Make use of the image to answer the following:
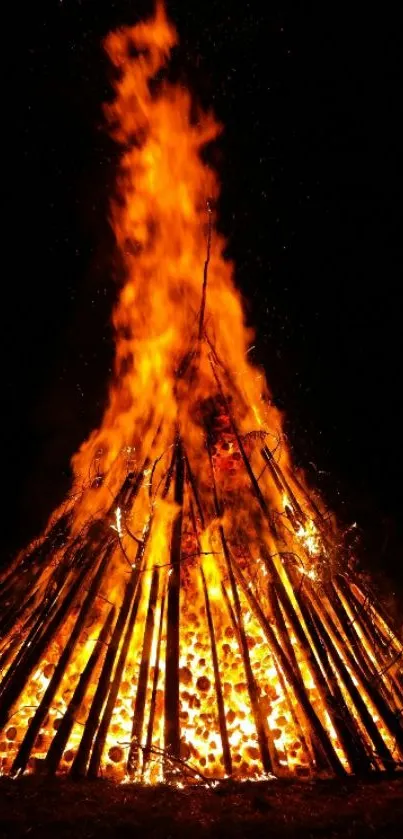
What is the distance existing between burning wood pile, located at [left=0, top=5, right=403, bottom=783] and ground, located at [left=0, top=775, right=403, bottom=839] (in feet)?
0.52

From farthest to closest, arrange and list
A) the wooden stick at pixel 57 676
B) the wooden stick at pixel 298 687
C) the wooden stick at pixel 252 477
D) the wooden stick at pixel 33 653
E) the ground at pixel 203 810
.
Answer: the wooden stick at pixel 252 477 → the wooden stick at pixel 33 653 → the wooden stick at pixel 57 676 → the wooden stick at pixel 298 687 → the ground at pixel 203 810

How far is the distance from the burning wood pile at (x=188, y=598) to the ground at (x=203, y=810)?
0.16 meters

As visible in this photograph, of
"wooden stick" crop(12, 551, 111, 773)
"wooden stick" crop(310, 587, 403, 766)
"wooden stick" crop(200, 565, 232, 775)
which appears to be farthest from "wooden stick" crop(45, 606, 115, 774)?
Answer: "wooden stick" crop(310, 587, 403, 766)

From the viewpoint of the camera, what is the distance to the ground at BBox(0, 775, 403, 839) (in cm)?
222

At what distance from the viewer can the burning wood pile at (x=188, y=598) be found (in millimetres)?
2957

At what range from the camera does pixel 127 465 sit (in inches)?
184

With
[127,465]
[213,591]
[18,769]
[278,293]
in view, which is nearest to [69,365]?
[278,293]

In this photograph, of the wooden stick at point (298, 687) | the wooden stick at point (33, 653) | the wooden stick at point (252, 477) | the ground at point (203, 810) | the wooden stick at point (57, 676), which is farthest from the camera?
the wooden stick at point (252, 477)

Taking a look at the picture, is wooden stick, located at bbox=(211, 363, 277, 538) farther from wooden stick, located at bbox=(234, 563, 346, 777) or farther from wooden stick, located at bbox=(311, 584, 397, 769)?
wooden stick, located at bbox=(311, 584, 397, 769)

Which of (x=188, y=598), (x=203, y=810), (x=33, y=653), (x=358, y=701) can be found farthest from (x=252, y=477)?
(x=203, y=810)

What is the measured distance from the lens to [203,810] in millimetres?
2402

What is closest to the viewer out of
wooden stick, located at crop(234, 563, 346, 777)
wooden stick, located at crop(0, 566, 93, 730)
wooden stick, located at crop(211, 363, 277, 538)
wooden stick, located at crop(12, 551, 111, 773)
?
wooden stick, located at crop(234, 563, 346, 777)

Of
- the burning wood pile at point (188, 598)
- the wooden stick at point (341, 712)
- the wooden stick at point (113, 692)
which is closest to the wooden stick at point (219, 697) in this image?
the burning wood pile at point (188, 598)

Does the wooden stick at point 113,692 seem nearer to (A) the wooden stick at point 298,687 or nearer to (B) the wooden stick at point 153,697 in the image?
(B) the wooden stick at point 153,697
